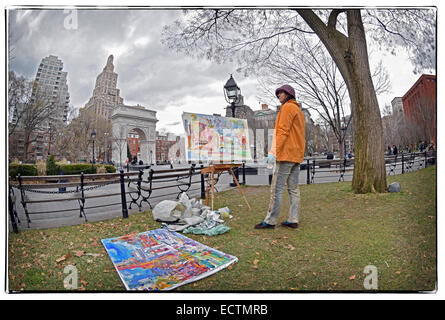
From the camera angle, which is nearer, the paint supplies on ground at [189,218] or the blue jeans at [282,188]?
the blue jeans at [282,188]

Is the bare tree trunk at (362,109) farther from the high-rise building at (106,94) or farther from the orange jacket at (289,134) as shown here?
the high-rise building at (106,94)

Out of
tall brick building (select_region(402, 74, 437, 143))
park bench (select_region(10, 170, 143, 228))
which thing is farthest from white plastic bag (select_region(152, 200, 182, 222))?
tall brick building (select_region(402, 74, 437, 143))

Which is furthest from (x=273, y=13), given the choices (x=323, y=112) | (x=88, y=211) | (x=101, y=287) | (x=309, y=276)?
(x=323, y=112)

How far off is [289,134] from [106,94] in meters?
1.99

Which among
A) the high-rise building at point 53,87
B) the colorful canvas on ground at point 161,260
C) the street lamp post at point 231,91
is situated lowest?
the colorful canvas on ground at point 161,260

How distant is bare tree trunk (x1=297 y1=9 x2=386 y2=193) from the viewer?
2803mm

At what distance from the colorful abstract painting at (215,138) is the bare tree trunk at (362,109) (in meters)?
1.66

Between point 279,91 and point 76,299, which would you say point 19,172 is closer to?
point 76,299

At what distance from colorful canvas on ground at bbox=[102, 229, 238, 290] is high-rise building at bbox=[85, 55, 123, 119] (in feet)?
4.48

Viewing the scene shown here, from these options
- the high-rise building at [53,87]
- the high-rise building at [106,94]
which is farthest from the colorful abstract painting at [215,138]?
the high-rise building at [53,87]

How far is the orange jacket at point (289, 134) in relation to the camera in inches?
86.2

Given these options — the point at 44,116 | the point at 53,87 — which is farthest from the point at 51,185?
the point at 53,87

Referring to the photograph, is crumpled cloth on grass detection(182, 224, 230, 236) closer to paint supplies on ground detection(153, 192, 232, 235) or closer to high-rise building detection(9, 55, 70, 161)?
paint supplies on ground detection(153, 192, 232, 235)

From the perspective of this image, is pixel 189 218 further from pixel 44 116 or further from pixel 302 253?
pixel 44 116
